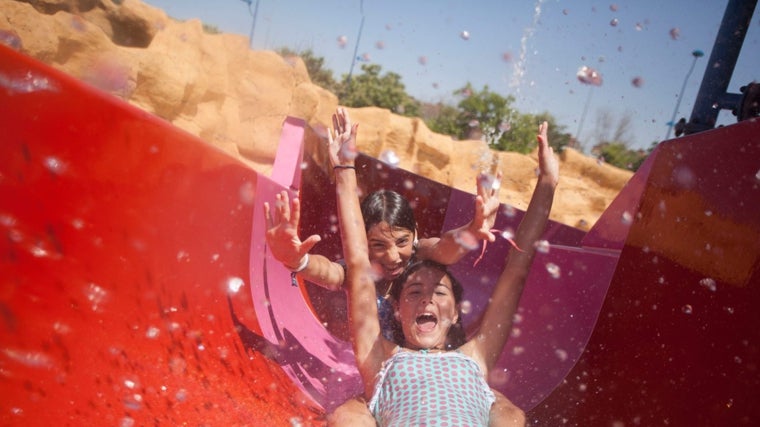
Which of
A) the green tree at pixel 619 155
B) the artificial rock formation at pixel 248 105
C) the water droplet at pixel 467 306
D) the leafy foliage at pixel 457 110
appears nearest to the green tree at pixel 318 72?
the leafy foliage at pixel 457 110

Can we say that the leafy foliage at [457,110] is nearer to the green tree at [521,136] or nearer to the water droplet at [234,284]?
the green tree at [521,136]

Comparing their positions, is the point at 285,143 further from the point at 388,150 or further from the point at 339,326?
the point at 388,150

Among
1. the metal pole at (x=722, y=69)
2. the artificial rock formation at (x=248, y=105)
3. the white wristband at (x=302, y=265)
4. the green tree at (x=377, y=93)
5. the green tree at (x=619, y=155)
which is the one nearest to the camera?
the white wristband at (x=302, y=265)

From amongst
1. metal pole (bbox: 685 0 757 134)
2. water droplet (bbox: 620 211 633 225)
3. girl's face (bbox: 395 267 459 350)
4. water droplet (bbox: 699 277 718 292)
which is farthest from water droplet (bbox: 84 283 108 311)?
metal pole (bbox: 685 0 757 134)

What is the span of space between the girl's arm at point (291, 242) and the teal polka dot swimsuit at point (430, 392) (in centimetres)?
39

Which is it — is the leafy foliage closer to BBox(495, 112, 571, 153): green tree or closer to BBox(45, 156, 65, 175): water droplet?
BBox(495, 112, 571, 153): green tree

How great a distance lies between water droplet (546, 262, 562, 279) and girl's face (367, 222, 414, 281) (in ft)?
1.87

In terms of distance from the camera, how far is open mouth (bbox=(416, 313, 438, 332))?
144 centimetres

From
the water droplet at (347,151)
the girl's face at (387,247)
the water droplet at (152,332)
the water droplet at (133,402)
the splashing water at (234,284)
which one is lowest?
the water droplet at (133,402)

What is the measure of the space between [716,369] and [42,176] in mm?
1320

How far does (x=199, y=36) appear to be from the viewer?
383 inches

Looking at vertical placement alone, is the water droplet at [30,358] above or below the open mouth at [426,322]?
below

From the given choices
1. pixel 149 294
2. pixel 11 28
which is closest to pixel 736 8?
pixel 149 294

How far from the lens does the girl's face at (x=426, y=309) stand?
1432 millimetres
